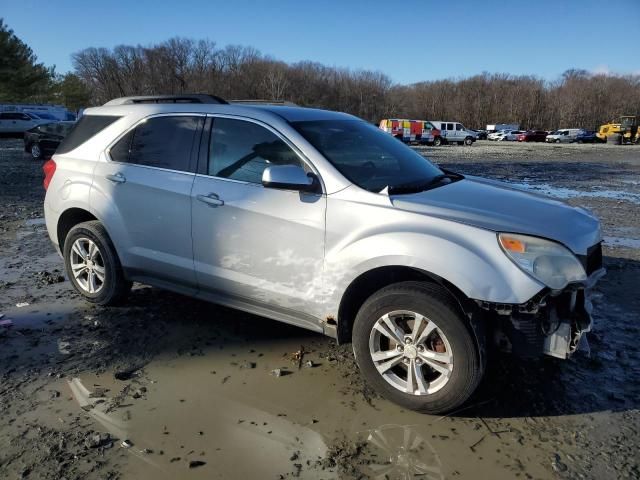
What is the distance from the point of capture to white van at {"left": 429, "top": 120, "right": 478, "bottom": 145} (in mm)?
44750

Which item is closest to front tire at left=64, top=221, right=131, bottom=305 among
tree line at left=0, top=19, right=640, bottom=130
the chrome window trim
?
the chrome window trim

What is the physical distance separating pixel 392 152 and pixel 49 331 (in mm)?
3147

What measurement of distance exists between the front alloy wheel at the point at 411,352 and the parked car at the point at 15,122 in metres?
39.5

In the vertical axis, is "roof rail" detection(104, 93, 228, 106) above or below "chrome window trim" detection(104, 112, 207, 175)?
above

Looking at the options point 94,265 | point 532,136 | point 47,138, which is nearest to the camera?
point 94,265

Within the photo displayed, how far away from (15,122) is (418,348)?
1584 inches

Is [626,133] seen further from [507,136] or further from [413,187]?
[413,187]

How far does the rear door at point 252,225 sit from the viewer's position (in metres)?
3.29

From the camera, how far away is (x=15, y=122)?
35.5 metres

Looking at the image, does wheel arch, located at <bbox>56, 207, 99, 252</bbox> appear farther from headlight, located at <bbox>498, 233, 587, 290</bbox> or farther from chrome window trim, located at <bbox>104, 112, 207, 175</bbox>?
headlight, located at <bbox>498, 233, 587, 290</bbox>

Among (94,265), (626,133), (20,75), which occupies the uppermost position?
(20,75)

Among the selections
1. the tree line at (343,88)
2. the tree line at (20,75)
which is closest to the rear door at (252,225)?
the tree line at (20,75)

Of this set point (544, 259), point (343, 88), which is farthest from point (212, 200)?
point (343, 88)

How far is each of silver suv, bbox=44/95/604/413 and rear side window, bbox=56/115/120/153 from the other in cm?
3
